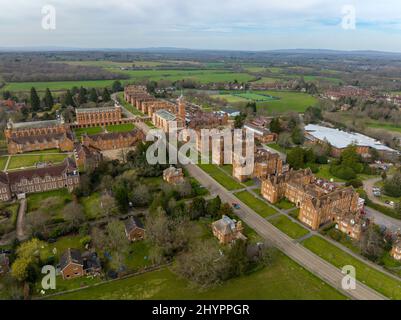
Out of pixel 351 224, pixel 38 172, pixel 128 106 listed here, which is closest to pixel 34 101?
pixel 128 106

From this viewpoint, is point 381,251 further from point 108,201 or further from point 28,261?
point 28,261

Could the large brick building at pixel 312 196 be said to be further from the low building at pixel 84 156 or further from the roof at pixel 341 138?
the low building at pixel 84 156

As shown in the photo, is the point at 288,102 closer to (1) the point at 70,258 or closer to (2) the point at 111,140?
(2) the point at 111,140

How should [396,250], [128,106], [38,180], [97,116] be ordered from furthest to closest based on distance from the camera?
[128,106]
[97,116]
[38,180]
[396,250]

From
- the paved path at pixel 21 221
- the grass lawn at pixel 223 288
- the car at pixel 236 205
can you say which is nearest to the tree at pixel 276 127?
the car at pixel 236 205

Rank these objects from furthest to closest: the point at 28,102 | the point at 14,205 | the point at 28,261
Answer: the point at 28,102 → the point at 14,205 → the point at 28,261

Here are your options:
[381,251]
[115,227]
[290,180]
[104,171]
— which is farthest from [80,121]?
[381,251]

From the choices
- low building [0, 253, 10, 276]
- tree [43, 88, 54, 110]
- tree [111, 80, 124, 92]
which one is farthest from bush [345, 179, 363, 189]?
tree [111, 80, 124, 92]
